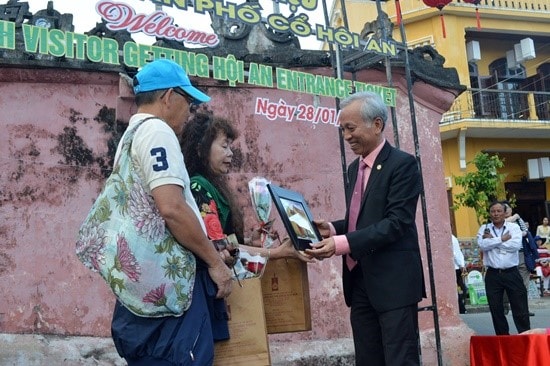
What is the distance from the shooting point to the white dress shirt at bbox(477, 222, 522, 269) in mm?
7848

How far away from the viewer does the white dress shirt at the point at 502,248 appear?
7.85 m

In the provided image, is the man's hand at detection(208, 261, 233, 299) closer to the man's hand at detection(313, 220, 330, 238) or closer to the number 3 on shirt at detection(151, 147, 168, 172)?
the number 3 on shirt at detection(151, 147, 168, 172)

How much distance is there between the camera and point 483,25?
21.1 meters

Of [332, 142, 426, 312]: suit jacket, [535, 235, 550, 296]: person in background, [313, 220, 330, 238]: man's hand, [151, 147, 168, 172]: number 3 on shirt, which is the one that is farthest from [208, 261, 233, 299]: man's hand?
[535, 235, 550, 296]: person in background

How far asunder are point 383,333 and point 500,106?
1898 cm

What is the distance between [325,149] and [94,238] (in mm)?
3726

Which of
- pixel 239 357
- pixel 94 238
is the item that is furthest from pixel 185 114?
pixel 239 357

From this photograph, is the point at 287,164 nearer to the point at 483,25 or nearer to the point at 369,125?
the point at 369,125

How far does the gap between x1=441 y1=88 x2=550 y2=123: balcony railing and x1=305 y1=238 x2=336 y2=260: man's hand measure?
17.3m

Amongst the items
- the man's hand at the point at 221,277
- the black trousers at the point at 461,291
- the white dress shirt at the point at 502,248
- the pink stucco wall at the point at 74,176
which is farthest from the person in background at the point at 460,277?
the man's hand at the point at 221,277

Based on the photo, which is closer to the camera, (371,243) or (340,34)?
(371,243)

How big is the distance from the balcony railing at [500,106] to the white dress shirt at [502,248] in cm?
1227

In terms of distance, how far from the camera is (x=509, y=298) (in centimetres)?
782

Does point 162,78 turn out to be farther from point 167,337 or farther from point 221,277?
point 167,337
